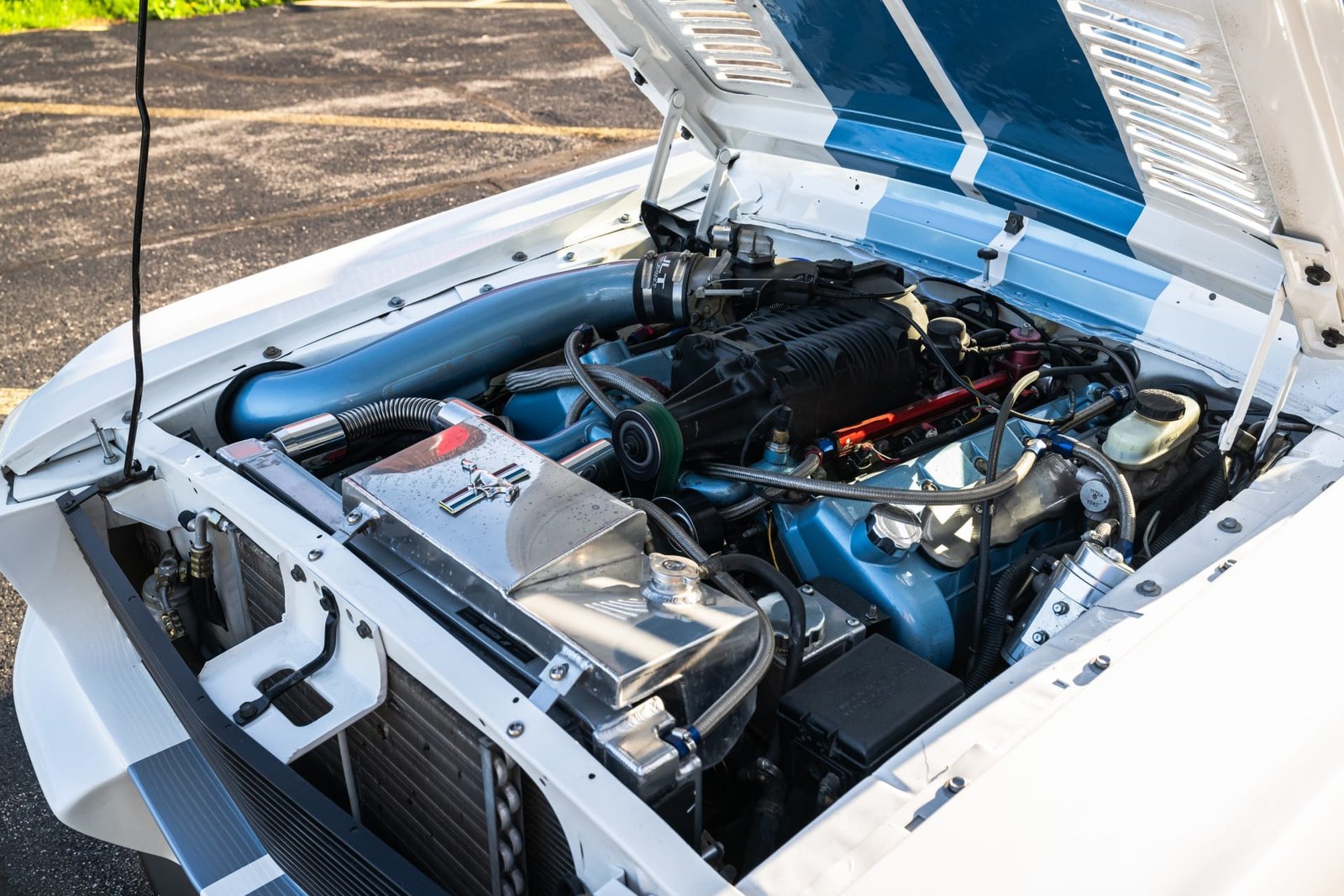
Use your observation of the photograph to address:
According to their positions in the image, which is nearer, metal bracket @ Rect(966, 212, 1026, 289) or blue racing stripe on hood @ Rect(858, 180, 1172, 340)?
blue racing stripe on hood @ Rect(858, 180, 1172, 340)

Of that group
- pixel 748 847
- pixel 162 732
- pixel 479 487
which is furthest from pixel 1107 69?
pixel 162 732

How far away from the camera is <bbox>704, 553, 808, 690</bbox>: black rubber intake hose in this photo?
1374 mm

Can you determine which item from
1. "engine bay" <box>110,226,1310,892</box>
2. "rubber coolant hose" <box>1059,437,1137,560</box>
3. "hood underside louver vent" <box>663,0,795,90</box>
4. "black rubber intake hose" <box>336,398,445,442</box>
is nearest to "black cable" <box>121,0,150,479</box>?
"engine bay" <box>110,226,1310,892</box>

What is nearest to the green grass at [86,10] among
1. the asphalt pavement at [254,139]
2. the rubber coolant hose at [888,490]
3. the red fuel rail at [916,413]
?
the asphalt pavement at [254,139]

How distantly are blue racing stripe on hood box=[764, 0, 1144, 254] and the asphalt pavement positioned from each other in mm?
2001

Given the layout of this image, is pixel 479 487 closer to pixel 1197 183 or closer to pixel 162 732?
pixel 162 732

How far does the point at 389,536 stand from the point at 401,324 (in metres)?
0.73

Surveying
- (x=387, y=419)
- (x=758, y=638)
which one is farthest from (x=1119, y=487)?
(x=387, y=419)

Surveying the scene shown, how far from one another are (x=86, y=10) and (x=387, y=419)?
7.99 meters

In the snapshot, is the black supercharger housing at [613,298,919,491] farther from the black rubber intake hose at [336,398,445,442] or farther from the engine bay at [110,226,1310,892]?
the black rubber intake hose at [336,398,445,442]

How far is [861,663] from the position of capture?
1349mm

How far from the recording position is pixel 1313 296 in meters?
1.42

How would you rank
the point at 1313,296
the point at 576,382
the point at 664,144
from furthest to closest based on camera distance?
1. the point at 664,144
2. the point at 576,382
3. the point at 1313,296

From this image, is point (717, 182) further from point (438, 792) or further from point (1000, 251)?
point (438, 792)
